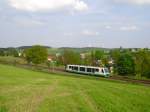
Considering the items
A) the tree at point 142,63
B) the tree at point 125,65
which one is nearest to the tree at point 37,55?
the tree at point 125,65

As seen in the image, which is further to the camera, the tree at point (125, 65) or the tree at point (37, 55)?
the tree at point (37, 55)

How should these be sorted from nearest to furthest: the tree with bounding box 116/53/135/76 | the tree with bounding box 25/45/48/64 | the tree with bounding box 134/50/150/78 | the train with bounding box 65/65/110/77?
the train with bounding box 65/65/110/77 → the tree with bounding box 134/50/150/78 → the tree with bounding box 116/53/135/76 → the tree with bounding box 25/45/48/64

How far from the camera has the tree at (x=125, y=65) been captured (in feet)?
201

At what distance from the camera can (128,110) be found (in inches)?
622

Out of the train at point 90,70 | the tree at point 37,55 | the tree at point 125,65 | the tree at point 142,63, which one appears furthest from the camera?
the tree at point 37,55

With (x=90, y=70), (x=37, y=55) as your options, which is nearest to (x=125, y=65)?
(x=90, y=70)

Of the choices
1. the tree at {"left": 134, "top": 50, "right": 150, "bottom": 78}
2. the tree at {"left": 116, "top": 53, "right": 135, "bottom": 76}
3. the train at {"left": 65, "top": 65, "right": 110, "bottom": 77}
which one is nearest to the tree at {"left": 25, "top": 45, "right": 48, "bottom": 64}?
the train at {"left": 65, "top": 65, "right": 110, "bottom": 77}

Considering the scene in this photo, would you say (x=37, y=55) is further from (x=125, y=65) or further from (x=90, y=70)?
(x=125, y=65)

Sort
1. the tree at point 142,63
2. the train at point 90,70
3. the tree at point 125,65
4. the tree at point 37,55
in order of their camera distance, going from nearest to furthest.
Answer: the train at point 90,70
the tree at point 142,63
the tree at point 125,65
the tree at point 37,55

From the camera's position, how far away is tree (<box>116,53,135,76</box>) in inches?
2414

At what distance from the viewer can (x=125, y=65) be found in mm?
61219

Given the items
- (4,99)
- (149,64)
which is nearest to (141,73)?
(149,64)

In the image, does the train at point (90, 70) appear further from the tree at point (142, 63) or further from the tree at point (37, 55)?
the tree at point (37, 55)

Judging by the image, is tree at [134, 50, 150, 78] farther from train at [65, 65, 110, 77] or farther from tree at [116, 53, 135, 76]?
train at [65, 65, 110, 77]
